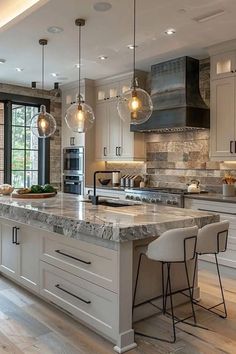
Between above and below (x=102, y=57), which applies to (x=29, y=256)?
below

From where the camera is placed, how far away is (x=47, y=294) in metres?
3.38

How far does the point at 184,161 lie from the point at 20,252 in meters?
3.22

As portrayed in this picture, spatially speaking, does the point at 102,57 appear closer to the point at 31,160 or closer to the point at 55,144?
the point at 55,144

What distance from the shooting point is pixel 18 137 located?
24.2 ft

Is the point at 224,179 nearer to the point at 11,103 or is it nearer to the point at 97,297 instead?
the point at 97,297

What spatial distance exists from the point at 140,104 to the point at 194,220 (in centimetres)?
136

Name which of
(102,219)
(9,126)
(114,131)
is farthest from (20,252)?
(9,126)

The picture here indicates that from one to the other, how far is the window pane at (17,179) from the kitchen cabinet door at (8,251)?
3276 mm

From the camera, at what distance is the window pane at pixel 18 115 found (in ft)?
24.0

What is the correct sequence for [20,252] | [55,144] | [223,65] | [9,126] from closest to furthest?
1. [20,252]
2. [223,65]
3. [9,126]
4. [55,144]

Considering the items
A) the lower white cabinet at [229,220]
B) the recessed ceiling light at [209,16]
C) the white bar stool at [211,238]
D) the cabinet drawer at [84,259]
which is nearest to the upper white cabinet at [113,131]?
the lower white cabinet at [229,220]

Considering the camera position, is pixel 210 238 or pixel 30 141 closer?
pixel 210 238

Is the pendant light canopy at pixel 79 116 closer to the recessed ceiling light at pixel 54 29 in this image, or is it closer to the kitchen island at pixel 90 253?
the recessed ceiling light at pixel 54 29

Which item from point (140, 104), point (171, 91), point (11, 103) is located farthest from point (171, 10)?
point (11, 103)
